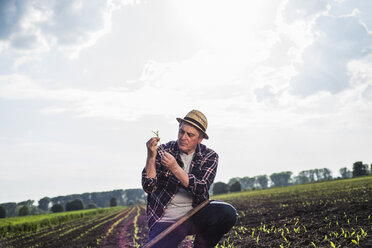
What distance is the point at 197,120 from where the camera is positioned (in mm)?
3152

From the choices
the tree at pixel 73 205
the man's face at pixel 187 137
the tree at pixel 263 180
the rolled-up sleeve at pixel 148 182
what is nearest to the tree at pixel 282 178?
the tree at pixel 263 180

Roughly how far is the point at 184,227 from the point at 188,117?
1.29 meters

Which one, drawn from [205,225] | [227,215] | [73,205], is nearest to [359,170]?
[73,205]

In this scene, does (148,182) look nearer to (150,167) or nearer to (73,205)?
(150,167)

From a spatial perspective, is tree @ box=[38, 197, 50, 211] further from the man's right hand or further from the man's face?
the man's right hand

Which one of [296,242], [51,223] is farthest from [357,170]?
[296,242]

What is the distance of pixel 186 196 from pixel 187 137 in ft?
2.35

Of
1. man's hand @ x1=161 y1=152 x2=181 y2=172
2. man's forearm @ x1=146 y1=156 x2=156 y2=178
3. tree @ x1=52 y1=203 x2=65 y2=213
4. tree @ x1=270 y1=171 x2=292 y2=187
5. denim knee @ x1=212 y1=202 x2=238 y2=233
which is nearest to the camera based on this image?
man's hand @ x1=161 y1=152 x2=181 y2=172

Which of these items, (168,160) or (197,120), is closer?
(168,160)

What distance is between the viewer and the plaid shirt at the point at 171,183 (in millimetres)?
3119

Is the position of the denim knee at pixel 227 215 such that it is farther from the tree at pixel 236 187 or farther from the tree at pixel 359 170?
the tree at pixel 236 187

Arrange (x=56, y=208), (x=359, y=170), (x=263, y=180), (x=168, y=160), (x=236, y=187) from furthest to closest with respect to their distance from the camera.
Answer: (x=263, y=180) < (x=236, y=187) < (x=359, y=170) < (x=56, y=208) < (x=168, y=160)

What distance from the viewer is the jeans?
316 centimetres

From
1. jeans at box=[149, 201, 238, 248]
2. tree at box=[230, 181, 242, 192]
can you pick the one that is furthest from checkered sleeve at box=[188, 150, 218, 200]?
tree at box=[230, 181, 242, 192]
